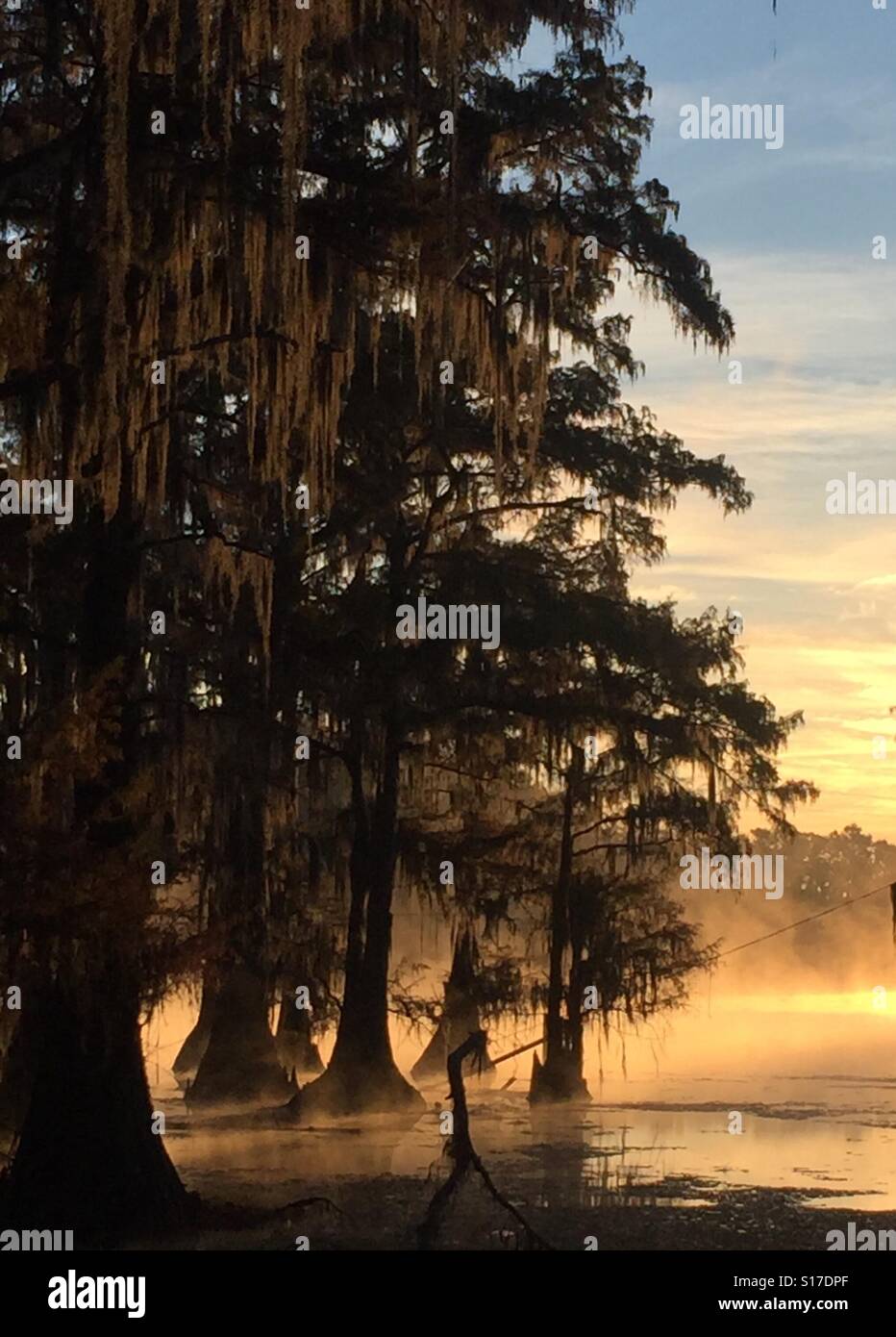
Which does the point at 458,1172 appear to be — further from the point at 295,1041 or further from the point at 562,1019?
the point at 295,1041

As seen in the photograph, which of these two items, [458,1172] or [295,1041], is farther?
[295,1041]

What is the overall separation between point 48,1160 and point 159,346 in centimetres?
654

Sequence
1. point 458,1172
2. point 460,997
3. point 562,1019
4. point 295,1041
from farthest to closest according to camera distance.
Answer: point 295,1041 < point 562,1019 < point 460,997 < point 458,1172

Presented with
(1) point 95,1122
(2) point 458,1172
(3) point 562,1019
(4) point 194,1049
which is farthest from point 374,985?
(2) point 458,1172

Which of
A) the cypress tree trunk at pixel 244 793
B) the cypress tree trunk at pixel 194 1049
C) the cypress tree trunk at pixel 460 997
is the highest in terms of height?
the cypress tree trunk at pixel 244 793

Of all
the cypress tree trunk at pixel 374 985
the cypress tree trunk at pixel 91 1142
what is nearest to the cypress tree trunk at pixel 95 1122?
the cypress tree trunk at pixel 91 1142

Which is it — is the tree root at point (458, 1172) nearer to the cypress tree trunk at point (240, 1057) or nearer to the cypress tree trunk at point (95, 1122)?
the cypress tree trunk at point (95, 1122)

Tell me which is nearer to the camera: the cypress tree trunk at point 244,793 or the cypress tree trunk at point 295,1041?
the cypress tree trunk at point 244,793

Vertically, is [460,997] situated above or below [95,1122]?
above

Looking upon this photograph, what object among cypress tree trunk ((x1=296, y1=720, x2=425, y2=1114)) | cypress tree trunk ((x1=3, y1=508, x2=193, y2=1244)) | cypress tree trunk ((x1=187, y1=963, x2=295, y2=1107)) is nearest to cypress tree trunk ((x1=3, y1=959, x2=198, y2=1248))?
cypress tree trunk ((x1=3, y1=508, x2=193, y2=1244))

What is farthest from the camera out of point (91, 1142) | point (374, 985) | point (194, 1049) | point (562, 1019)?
point (194, 1049)

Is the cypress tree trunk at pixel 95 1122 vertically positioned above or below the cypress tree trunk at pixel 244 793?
below

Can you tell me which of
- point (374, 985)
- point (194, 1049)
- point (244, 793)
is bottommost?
point (194, 1049)

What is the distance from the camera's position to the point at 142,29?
46.5 ft
